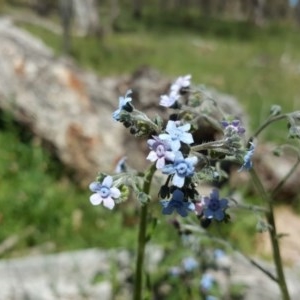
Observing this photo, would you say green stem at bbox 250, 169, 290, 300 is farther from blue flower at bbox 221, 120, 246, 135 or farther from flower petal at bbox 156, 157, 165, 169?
flower petal at bbox 156, 157, 165, 169

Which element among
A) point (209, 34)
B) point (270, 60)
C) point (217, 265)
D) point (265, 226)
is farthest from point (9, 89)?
point (209, 34)

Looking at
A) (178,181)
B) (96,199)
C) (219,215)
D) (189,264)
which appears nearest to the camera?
(178,181)

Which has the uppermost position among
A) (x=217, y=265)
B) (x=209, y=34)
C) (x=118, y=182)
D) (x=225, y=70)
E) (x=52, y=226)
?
(x=209, y=34)

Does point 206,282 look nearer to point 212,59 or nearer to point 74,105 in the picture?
point 74,105

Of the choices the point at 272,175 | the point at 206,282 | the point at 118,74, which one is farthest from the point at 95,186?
the point at 118,74

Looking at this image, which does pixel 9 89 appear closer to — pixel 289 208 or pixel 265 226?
pixel 289 208

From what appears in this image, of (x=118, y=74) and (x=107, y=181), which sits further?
(x=118, y=74)

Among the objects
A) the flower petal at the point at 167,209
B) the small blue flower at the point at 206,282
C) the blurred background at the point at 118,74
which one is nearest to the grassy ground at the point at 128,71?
the blurred background at the point at 118,74
